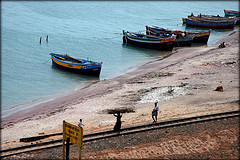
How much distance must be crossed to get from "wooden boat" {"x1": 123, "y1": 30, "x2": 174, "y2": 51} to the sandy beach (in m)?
11.8

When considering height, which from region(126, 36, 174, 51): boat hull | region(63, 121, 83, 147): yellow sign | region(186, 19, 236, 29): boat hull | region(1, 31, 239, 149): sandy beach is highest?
region(186, 19, 236, 29): boat hull

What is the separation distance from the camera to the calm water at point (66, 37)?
114ft

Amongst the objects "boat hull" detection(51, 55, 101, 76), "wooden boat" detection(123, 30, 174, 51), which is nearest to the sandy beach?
"boat hull" detection(51, 55, 101, 76)

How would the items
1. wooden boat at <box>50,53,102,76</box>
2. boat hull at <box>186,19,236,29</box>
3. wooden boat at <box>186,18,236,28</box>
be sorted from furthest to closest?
boat hull at <box>186,19,236,29</box> → wooden boat at <box>186,18,236,28</box> → wooden boat at <box>50,53,102,76</box>

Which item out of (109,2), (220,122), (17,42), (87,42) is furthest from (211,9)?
(220,122)

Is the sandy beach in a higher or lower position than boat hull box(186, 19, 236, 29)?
lower

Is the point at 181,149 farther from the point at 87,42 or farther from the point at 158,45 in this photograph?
the point at 87,42

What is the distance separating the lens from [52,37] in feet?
182

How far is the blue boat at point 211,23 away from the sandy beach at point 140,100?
31.0 m

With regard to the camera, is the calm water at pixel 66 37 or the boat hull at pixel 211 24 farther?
the boat hull at pixel 211 24

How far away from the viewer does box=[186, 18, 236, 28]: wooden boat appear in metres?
65.1

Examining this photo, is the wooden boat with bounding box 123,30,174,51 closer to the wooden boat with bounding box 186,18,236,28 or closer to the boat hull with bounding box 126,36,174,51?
the boat hull with bounding box 126,36,174,51

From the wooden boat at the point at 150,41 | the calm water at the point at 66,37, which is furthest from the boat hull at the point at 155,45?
the calm water at the point at 66,37

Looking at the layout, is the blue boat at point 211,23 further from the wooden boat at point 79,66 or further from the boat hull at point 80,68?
the boat hull at point 80,68
